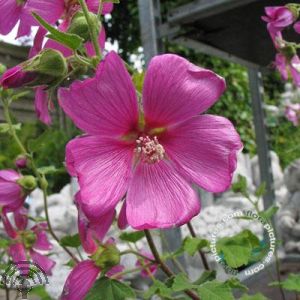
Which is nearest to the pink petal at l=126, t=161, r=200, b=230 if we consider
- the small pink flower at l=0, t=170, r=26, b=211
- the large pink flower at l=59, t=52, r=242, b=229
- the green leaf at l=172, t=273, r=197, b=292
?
the large pink flower at l=59, t=52, r=242, b=229

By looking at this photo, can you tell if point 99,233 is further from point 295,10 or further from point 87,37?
point 295,10

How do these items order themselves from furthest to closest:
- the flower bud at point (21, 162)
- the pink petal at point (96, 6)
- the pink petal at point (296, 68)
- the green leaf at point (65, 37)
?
the pink petal at point (296, 68) < the flower bud at point (21, 162) < the pink petal at point (96, 6) < the green leaf at point (65, 37)

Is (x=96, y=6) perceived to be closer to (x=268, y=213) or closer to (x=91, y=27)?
(x=91, y=27)

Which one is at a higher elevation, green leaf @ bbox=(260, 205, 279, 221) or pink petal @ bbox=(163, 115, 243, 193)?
pink petal @ bbox=(163, 115, 243, 193)

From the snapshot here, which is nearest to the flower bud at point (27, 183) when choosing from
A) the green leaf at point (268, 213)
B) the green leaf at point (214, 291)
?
the green leaf at point (214, 291)

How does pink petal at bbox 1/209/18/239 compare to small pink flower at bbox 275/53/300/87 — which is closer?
pink petal at bbox 1/209/18/239

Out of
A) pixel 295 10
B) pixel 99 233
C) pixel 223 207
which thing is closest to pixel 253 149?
pixel 223 207

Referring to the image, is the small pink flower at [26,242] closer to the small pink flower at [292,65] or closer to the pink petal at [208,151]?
the pink petal at [208,151]

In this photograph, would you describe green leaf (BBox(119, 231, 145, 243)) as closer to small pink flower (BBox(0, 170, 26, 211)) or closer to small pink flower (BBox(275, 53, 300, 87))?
small pink flower (BBox(0, 170, 26, 211))
